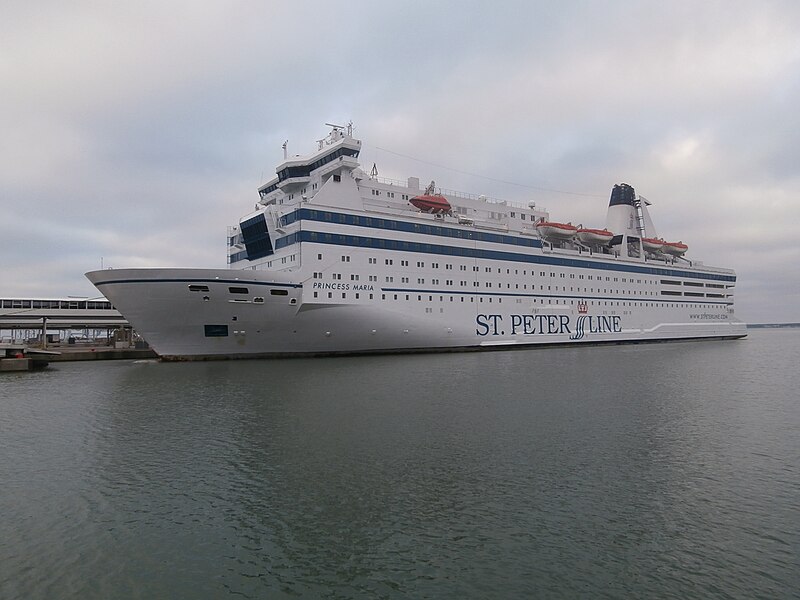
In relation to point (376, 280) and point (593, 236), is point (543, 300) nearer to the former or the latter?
point (593, 236)

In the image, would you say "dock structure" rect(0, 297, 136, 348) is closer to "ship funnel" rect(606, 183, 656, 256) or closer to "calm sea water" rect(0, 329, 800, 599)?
"calm sea water" rect(0, 329, 800, 599)

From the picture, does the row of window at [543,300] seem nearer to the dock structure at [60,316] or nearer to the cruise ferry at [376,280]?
the cruise ferry at [376,280]

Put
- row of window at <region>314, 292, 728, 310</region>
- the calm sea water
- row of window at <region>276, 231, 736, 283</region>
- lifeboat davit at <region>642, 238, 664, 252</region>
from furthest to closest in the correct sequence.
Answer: lifeboat davit at <region>642, 238, 664, 252</region> < row of window at <region>314, 292, 728, 310</region> < row of window at <region>276, 231, 736, 283</region> < the calm sea water

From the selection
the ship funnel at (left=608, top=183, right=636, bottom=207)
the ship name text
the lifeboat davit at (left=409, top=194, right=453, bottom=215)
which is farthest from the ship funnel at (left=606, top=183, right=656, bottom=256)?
the lifeboat davit at (left=409, top=194, right=453, bottom=215)

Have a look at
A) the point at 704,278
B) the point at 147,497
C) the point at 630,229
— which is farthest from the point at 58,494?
the point at 704,278

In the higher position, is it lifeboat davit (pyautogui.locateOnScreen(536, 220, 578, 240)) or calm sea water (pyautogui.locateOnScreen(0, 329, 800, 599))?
lifeboat davit (pyautogui.locateOnScreen(536, 220, 578, 240))

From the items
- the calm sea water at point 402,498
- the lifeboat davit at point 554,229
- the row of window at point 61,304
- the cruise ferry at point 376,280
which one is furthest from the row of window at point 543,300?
the row of window at point 61,304

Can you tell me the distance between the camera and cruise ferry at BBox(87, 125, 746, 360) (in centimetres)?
3169

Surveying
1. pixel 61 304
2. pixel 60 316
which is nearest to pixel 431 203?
pixel 60 316

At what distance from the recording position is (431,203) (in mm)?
42188

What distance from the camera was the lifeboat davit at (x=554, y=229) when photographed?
5028cm

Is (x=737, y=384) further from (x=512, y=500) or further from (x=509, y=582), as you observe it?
(x=509, y=582)

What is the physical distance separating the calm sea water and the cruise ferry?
12696mm

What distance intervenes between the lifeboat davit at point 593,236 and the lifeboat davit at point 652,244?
738cm
